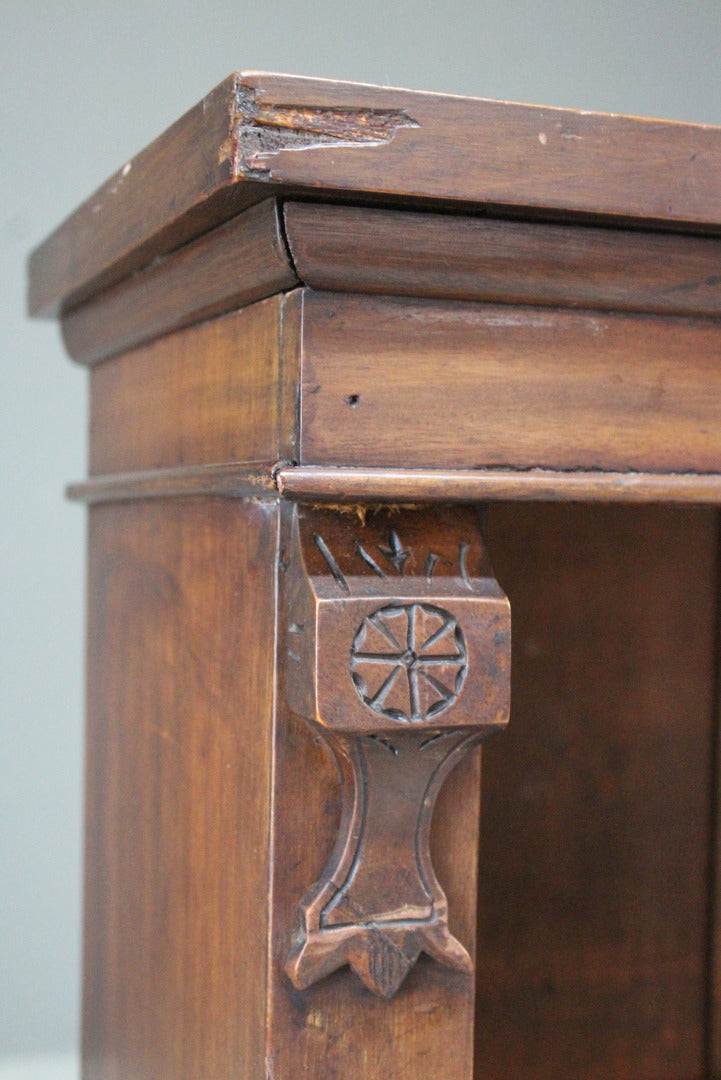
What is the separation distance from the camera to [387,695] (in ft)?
2.22

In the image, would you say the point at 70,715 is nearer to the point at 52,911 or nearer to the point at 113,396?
the point at 52,911

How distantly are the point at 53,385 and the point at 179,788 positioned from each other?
1062 millimetres

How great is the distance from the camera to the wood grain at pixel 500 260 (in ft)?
2.20

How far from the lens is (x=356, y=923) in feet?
2.31

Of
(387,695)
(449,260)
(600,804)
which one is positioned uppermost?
(449,260)

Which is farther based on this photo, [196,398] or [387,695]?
[196,398]

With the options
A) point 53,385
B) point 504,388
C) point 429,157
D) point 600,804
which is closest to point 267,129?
point 429,157

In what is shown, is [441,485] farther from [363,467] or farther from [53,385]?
[53,385]

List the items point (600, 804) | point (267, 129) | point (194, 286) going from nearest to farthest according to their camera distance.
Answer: point (267, 129)
point (194, 286)
point (600, 804)

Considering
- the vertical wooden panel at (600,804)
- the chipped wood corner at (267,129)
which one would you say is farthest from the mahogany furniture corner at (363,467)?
the vertical wooden panel at (600,804)

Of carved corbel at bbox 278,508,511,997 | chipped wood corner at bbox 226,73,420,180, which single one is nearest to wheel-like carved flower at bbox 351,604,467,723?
carved corbel at bbox 278,508,511,997

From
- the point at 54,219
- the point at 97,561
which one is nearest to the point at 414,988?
the point at 97,561

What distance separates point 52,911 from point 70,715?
0.27m

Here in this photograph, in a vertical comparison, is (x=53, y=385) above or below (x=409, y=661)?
above
